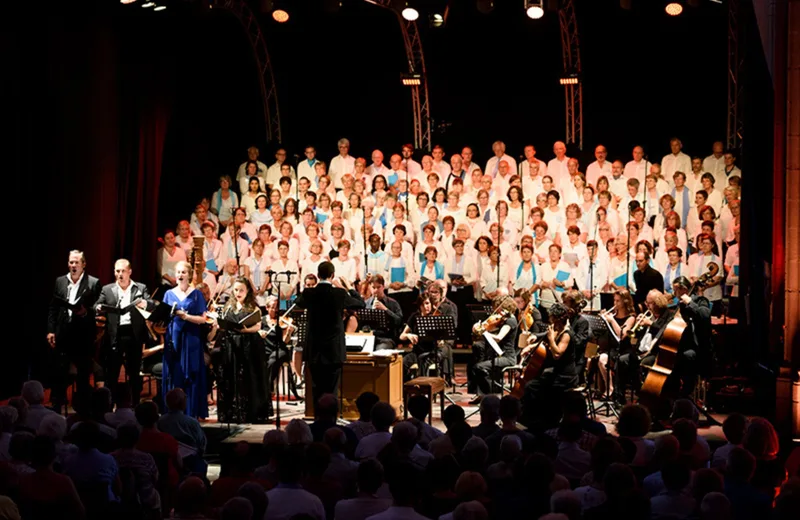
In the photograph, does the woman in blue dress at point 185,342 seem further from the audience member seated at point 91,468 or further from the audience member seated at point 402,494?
the audience member seated at point 402,494

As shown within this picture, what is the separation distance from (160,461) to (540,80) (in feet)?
45.1

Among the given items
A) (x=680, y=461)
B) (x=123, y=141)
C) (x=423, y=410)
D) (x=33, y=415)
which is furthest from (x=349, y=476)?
(x=123, y=141)

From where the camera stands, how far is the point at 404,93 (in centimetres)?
1922

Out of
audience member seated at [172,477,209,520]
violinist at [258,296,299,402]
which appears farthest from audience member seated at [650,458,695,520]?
violinist at [258,296,299,402]

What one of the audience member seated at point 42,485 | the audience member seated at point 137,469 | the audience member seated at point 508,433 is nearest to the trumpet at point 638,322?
the audience member seated at point 508,433

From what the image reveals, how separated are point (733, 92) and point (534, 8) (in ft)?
12.8

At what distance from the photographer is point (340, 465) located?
19.6ft

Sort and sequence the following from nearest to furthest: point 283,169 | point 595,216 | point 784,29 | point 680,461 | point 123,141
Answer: point 680,461 < point 784,29 < point 123,141 < point 595,216 < point 283,169

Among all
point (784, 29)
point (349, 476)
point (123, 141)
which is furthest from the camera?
point (123, 141)

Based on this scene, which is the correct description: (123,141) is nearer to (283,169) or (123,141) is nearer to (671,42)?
(283,169)

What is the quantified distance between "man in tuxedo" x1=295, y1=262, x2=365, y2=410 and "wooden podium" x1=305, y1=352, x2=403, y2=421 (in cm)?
63

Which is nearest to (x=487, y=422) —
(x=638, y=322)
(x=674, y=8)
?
(x=638, y=322)

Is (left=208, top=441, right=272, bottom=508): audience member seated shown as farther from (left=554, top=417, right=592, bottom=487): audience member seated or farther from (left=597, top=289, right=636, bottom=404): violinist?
(left=597, top=289, right=636, bottom=404): violinist

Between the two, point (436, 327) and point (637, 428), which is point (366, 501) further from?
point (436, 327)
